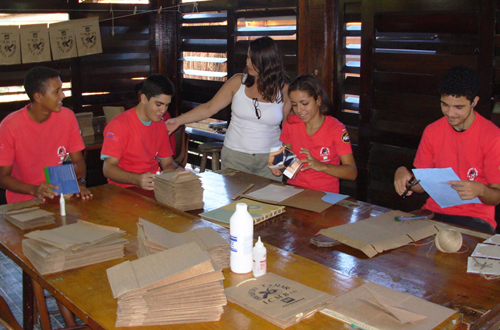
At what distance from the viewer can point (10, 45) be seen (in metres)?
5.27

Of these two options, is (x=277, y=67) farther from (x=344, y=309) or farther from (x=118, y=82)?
(x=118, y=82)

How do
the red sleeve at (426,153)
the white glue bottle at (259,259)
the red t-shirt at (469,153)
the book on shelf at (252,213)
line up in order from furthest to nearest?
the red sleeve at (426,153), the red t-shirt at (469,153), the book on shelf at (252,213), the white glue bottle at (259,259)

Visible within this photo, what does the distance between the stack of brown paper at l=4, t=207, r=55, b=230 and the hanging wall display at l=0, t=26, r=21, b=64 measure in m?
3.07

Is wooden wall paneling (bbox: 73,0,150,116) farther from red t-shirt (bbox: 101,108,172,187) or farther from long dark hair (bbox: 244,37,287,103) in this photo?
long dark hair (bbox: 244,37,287,103)

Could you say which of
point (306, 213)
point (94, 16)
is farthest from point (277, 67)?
point (94, 16)

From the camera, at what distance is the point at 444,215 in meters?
2.97

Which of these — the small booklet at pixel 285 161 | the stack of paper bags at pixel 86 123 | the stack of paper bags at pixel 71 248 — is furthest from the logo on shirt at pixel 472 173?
the stack of paper bags at pixel 86 123

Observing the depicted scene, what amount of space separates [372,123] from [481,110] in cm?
95

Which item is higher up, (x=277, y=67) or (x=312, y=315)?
(x=277, y=67)

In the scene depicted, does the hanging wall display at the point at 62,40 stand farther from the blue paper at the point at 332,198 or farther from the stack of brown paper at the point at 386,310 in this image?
the stack of brown paper at the point at 386,310

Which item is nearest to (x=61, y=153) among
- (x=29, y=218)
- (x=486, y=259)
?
(x=29, y=218)

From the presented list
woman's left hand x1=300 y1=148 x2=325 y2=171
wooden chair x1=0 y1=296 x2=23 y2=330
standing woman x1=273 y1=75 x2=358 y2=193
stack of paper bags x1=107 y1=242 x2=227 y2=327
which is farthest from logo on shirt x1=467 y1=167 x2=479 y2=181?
wooden chair x1=0 y1=296 x2=23 y2=330

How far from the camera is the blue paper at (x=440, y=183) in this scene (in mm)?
2619

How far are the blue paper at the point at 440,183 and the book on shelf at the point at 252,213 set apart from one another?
0.77 m
